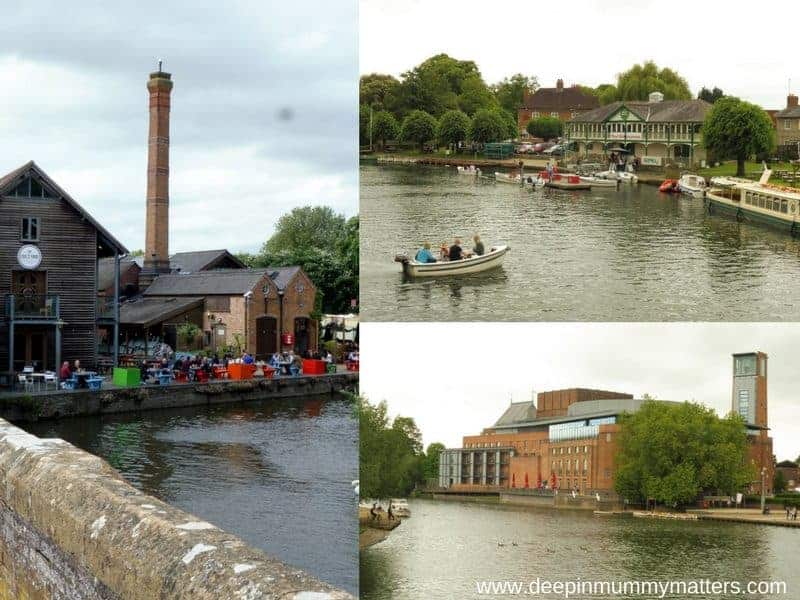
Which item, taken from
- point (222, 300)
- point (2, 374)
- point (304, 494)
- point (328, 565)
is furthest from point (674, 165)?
point (222, 300)

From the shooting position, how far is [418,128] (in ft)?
22.1

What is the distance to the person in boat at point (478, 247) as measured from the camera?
19.9ft

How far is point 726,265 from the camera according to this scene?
20.2 ft

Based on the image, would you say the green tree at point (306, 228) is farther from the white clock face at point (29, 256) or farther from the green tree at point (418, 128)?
the green tree at point (418, 128)

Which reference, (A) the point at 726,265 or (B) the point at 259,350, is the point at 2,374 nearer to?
(B) the point at 259,350

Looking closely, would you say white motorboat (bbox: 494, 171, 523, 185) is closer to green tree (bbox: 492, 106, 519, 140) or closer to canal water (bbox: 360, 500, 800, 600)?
green tree (bbox: 492, 106, 519, 140)

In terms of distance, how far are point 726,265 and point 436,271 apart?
1.73 m

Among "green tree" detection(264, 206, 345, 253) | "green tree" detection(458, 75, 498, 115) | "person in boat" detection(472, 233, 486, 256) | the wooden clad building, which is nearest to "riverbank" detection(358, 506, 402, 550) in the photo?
"person in boat" detection(472, 233, 486, 256)

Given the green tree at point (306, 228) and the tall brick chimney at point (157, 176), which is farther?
the green tree at point (306, 228)

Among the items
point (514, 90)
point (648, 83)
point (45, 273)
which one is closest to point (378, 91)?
point (514, 90)

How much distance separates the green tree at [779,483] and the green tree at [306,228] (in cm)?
7960

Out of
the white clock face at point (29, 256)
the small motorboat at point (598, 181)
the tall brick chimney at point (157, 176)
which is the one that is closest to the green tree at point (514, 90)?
the small motorboat at point (598, 181)

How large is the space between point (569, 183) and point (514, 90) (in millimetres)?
712

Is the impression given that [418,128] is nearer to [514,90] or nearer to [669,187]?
[514,90]
